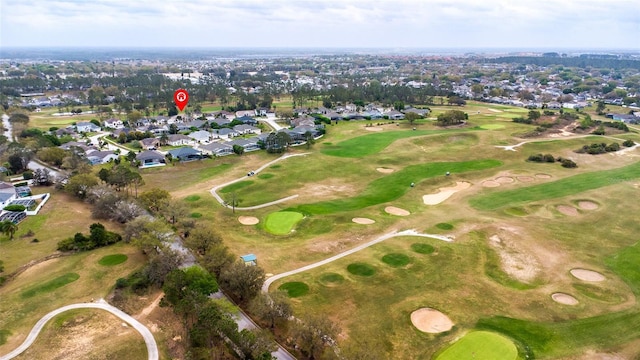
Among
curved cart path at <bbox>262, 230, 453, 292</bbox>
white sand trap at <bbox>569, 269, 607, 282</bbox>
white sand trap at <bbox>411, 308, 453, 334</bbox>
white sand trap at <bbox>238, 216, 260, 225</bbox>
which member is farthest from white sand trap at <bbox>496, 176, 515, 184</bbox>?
white sand trap at <bbox>238, 216, 260, 225</bbox>

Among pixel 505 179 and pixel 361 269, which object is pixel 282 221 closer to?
pixel 361 269

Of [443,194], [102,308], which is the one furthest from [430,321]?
[443,194]

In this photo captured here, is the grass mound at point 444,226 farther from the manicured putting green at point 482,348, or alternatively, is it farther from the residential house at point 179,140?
the residential house at point 179,140

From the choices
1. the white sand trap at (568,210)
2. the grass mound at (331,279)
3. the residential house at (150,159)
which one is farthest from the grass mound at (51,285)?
the white sand trap at (568,210)

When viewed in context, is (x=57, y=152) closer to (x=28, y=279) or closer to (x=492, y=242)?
(x=28, y=279)

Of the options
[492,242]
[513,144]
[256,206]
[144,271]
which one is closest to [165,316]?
[144,271]

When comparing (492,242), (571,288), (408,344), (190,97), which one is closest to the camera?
(408,344)

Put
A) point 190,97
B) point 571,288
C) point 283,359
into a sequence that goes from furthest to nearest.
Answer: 1. point 190,97
2. point 571,288
3. point 283,359
